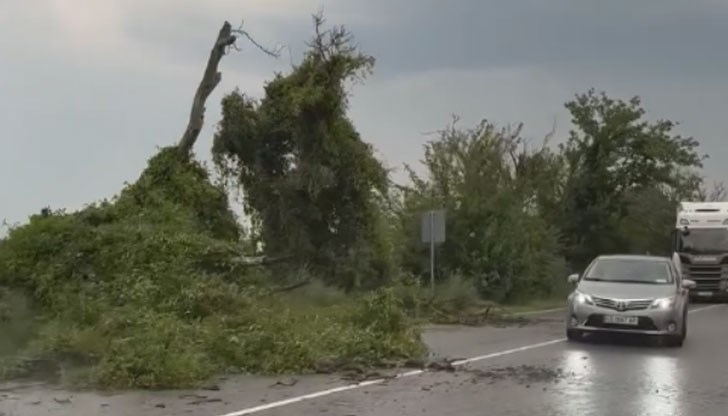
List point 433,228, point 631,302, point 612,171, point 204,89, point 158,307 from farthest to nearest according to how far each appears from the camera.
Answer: point 612,171 < point 433,228 < point 204,89 < point 631,302 < point 158,307

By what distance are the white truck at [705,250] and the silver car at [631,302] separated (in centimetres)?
1756

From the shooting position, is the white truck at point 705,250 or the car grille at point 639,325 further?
the white truck at point 705,250

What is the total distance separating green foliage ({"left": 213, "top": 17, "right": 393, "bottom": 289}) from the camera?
26797 millimetres

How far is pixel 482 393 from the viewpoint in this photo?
12.5 metres

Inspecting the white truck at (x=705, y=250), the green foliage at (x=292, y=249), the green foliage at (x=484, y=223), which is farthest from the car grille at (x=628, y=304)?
the white truck at (x=705, y=250)

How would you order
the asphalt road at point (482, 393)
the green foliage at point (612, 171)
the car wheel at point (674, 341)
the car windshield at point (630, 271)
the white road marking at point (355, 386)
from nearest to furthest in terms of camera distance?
the white road marking at point (355, 386) < the asphalt road at point (482, 393) < the car wheel at point (674, 341) < the car windshield at point (630, 271) < the green foliage at point (612, 171)

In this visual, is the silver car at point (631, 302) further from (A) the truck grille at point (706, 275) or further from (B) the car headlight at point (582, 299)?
(A) the truck grille at point (706, 275)

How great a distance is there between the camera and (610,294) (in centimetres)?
1798

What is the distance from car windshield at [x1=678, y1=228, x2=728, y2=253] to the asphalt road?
65.3 feet

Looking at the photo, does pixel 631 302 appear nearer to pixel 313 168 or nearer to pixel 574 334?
pixel 574 334

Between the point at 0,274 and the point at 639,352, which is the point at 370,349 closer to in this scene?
the point at 639,352

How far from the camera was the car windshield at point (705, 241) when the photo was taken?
35.9 m

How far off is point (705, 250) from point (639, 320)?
19.9m

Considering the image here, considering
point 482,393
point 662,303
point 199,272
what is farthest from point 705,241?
point 482,393
